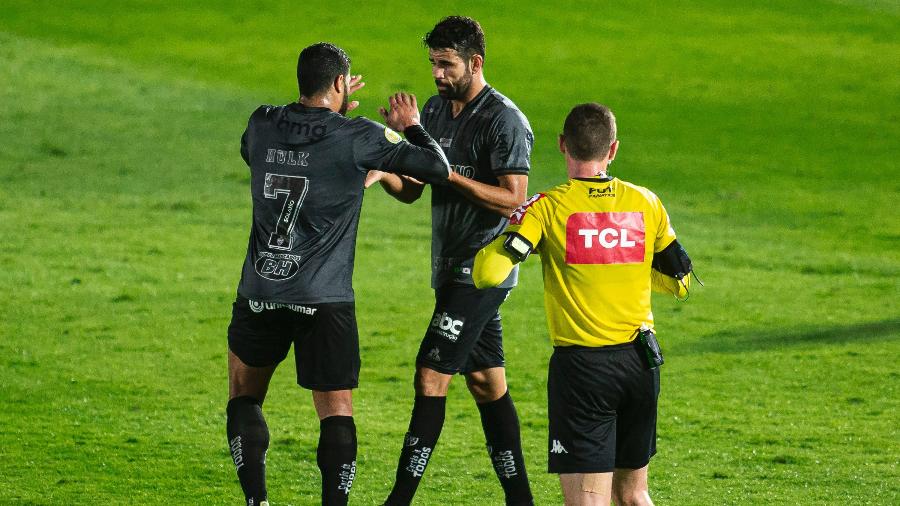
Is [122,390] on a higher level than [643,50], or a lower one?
lower

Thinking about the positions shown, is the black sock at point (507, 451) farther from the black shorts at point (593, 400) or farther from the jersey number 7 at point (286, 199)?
the jersey number 7 at point (286, 199)

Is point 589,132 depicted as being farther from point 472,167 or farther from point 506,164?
point 472,167

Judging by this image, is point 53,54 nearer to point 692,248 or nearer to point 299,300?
point 692,248

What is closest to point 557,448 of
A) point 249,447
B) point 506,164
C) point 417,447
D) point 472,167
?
point 417,447

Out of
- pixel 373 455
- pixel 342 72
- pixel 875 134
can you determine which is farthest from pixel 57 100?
pixel 342 72

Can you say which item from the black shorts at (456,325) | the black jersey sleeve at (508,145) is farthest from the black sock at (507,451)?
the black jersey sleeve at (508,145)

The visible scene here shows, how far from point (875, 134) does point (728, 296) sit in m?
12.0

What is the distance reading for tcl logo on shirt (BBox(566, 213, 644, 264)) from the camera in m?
5.43

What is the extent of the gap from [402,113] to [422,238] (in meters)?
10.2

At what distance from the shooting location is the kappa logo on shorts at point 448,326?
259 inches

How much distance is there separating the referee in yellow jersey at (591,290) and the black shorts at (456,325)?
3.54 feet

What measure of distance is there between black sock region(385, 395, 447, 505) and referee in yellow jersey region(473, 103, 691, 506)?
112 cm

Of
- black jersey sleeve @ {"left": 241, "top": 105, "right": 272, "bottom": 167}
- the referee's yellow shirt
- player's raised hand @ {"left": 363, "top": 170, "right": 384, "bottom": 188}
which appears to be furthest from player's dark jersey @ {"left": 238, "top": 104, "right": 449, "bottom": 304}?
the referee's yellow shirt

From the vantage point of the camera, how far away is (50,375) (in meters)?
10.1
